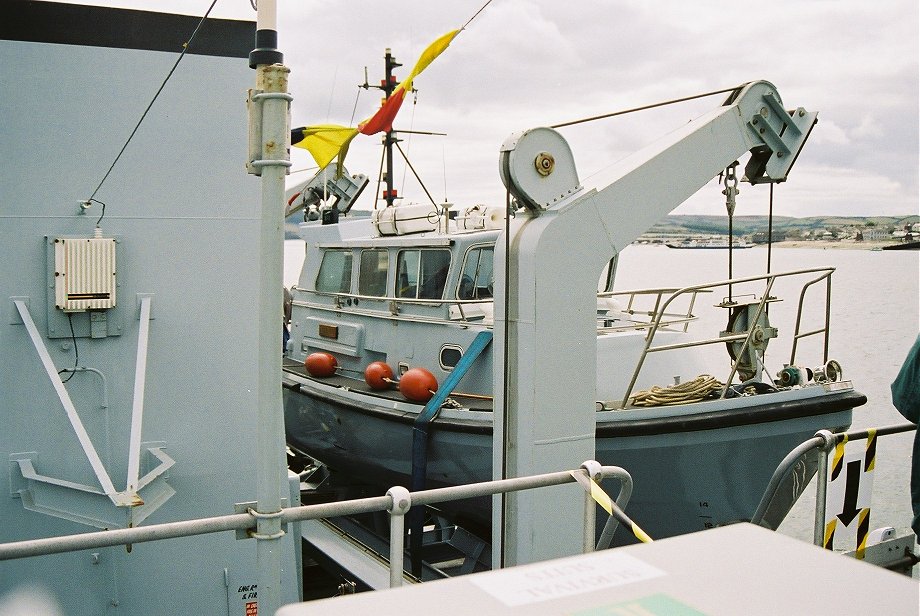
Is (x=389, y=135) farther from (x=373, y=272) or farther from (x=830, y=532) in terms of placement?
(x=830, y=532)

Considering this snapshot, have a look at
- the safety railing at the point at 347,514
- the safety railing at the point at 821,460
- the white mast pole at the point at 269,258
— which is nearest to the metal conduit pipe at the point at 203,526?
the safety railing at the point at 347,514

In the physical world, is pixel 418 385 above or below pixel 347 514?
below

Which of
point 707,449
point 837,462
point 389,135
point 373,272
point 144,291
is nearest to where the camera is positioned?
point 837,462

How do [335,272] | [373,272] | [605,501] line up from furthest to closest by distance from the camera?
[335,272], [373,272], [605,501]

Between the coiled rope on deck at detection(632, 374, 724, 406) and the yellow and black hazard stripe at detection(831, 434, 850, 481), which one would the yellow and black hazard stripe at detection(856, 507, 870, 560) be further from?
the coiled rope on deck at detection(632, 374, 724, 406)

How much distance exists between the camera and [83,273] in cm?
→ 429

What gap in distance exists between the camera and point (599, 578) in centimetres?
173

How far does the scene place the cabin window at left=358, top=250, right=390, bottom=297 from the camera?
8.98 meters

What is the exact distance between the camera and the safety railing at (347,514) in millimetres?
2445

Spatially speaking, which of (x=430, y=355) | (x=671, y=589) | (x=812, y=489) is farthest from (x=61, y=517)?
(x=812, y=489)

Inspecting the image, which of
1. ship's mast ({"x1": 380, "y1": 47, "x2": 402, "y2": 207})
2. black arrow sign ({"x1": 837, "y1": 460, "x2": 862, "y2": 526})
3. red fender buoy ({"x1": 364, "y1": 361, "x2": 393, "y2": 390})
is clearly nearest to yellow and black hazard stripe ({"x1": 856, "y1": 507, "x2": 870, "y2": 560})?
black arrow sign ({"x1": 837, "y1": 460, "x2": 862, "y2": 526})

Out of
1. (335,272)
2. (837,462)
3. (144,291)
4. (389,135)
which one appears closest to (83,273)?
(144,291)

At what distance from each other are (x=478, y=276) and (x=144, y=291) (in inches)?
154

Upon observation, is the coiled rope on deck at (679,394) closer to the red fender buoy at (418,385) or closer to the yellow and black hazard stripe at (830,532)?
the red fender buoy at (418,385)
